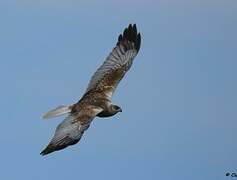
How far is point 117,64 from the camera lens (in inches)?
1097

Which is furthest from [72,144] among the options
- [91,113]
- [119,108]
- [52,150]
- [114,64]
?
[114,64]

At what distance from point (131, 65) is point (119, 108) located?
8.30ft

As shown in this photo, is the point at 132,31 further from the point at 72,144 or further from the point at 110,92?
the point at 72,144

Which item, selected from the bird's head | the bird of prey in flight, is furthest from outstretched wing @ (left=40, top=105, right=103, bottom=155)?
the bird's head

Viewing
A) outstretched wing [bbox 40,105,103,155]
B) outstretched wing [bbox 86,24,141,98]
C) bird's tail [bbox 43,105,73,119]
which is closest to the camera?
outstretched wing [bbox 40,105,103,155]

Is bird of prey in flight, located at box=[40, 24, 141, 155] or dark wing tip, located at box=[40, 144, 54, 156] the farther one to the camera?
bird of prey in flight, located at box=[40, 24, 141, 155]

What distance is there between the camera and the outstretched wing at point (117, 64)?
2719 cm

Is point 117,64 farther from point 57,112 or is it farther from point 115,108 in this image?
point 57,112

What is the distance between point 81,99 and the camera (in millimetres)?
25953

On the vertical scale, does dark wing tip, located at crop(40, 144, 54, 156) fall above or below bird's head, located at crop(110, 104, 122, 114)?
below

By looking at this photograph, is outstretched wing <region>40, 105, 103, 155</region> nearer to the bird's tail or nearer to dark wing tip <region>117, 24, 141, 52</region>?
the bird's tail

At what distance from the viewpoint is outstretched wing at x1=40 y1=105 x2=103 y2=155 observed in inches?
861

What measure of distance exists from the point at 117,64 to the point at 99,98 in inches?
71.9

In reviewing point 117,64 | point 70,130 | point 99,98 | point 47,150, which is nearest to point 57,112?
point 99,98
